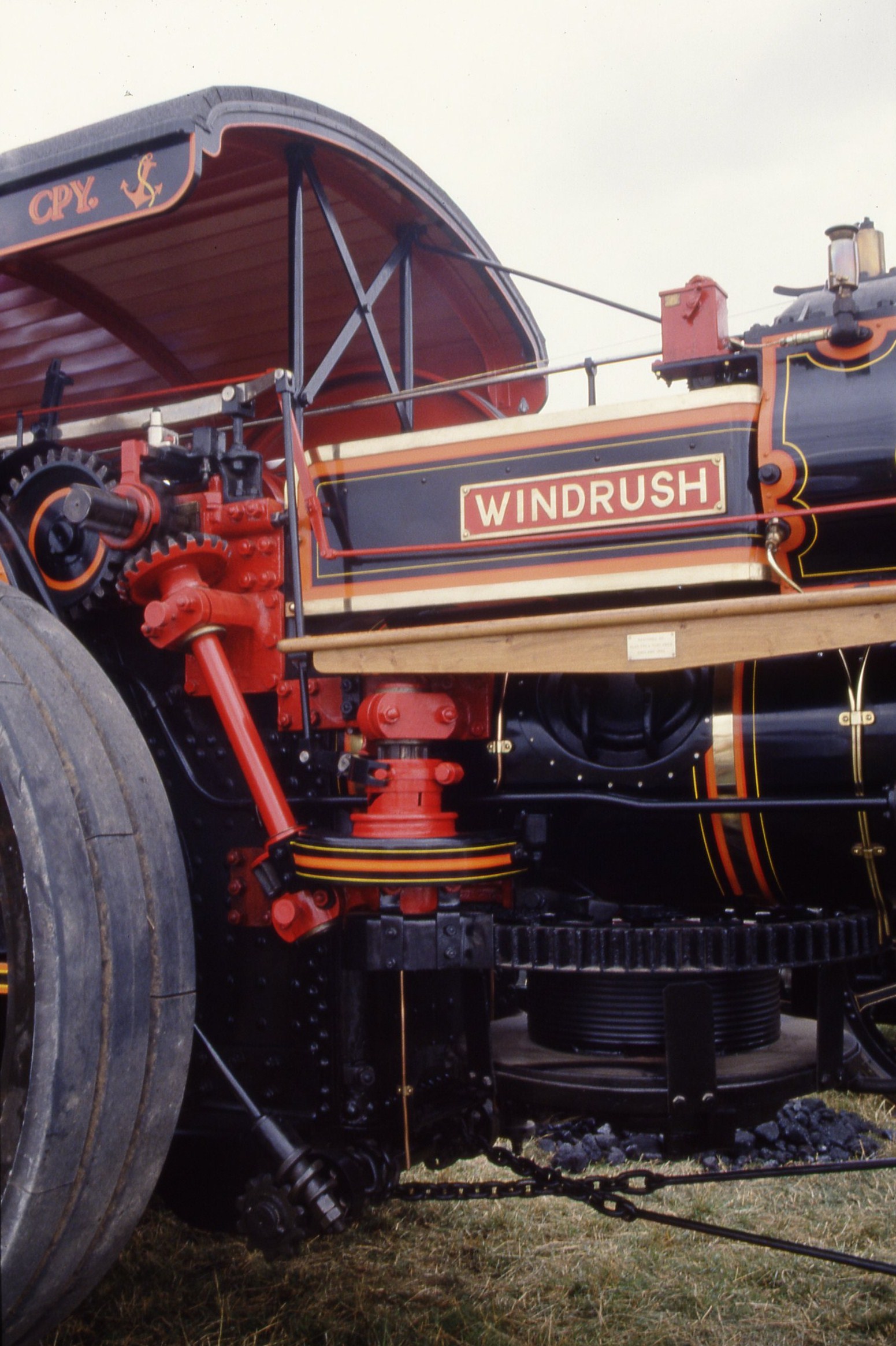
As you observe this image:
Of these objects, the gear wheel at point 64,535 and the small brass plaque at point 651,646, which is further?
the gear wheel at point 64,535

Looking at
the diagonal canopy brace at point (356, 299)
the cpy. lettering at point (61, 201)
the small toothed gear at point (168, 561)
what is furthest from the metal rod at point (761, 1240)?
the cpy. lettering at point (61, 201)

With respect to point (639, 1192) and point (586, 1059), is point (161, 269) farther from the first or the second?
point (639, 1192)

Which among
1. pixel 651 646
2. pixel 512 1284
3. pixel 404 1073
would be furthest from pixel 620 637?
pixel 512 1284

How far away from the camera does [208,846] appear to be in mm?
2844

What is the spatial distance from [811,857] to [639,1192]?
841 millimetres

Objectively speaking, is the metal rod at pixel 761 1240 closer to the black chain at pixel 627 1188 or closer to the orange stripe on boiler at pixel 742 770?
the black chain at pixel 627 1188

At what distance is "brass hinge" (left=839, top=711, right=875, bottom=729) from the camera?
7.59 ft

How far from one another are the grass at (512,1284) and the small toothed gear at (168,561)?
161 centimetres

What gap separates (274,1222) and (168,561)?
1.40m

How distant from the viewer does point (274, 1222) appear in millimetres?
2361

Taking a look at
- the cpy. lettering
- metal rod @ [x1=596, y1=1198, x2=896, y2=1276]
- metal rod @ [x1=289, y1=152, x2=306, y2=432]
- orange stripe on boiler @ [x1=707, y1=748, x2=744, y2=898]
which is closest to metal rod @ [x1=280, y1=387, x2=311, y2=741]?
metal rod @ [x1=289, y1=152, x2=306, y2=432]

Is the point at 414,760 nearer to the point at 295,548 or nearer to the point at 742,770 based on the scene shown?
the point at 295,548

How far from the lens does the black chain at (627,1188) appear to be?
7.95 ft

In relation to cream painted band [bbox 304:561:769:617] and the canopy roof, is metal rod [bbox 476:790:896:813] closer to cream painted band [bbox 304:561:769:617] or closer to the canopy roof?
cream painted band [bbox 304:561:769:617]
